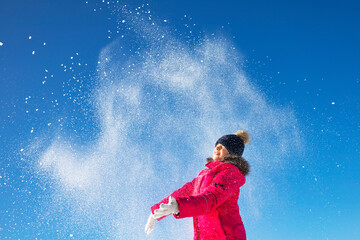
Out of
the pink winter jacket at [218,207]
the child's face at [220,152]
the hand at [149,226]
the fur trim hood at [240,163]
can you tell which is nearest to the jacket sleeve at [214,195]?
the pink winter jacket at [218,207]

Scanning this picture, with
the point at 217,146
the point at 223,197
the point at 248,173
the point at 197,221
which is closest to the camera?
the point at 223,197

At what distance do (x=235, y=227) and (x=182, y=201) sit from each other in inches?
36.3

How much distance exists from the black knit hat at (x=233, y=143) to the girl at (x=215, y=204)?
0.99 meters

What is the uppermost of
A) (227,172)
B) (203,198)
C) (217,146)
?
(217,146)

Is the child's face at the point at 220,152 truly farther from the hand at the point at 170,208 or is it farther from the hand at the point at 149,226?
the hand at the point at 170,208

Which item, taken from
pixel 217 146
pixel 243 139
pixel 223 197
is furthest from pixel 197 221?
pixel 243 139

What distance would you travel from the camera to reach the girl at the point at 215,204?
309cm

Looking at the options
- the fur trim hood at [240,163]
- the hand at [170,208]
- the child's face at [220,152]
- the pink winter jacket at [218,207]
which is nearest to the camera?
the hand at [170,208]

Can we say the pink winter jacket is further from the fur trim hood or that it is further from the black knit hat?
the black knit hat

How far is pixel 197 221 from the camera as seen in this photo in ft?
12.6

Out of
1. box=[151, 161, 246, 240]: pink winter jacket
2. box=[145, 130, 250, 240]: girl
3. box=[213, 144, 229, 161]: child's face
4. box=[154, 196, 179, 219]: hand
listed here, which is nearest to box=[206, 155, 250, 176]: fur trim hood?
box=[145, 130, 250, 240]: girl

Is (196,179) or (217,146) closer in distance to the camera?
(196,179)

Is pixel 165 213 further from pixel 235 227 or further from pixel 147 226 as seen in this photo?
pixel 147 226

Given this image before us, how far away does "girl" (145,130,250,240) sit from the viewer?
309 centimetres
